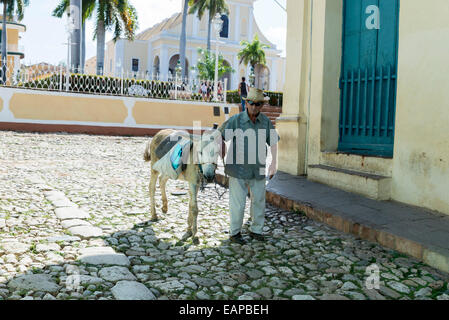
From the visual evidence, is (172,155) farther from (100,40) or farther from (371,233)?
(100,40)

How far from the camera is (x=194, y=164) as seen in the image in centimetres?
424

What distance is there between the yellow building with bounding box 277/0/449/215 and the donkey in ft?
8.84

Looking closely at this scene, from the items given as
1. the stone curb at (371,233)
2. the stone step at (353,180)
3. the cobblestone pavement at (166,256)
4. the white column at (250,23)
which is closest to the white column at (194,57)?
the white column at (250,23)

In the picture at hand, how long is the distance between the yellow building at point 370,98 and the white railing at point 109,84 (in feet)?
31.3

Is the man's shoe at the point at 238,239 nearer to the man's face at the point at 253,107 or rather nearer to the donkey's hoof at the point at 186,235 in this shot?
the donkey's hoof at the point at 186,235

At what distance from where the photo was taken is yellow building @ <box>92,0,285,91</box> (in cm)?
4044

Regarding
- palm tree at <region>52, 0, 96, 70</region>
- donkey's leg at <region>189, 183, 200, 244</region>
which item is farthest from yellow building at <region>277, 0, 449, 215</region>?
palm tree at <region>52, 0, 96, 70</region>

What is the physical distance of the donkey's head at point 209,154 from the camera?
12.3 ft

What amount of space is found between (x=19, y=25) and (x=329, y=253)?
38198 millimetres

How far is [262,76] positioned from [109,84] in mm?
29510

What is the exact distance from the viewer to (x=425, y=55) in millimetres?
5125

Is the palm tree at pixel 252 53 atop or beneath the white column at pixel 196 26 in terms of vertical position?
beneath
